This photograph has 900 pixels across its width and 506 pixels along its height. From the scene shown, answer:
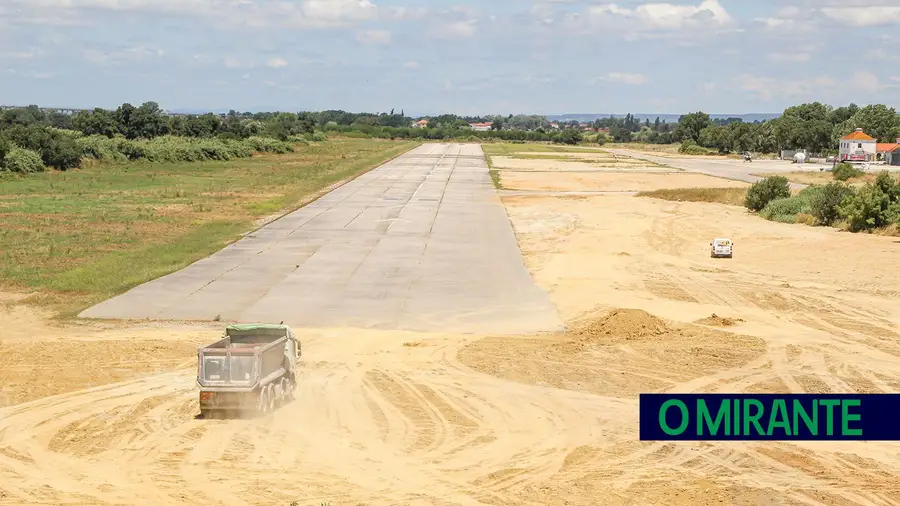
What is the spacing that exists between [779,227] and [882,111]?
140784 millimetres

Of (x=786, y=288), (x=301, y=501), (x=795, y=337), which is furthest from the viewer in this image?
(x=786, y=288)

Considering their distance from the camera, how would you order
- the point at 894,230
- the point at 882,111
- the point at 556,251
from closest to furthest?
the point at 556,251 → the point at 894,230 → the point at 882,111

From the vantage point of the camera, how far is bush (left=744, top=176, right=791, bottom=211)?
74.1m

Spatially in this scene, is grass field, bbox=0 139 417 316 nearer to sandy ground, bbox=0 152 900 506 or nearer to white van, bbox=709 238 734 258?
sandy ground, bbox=0 152 900 506

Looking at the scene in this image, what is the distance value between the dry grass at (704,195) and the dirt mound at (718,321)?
48.7 meters

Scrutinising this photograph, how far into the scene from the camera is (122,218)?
201 feet

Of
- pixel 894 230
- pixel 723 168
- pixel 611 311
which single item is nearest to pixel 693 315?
pixel 611 311

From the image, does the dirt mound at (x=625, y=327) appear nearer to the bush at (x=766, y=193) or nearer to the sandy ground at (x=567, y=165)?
the bush at (x=766, y=193)

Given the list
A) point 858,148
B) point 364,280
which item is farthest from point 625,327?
point 858,148

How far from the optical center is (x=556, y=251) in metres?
50.9

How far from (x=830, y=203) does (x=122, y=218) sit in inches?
1686

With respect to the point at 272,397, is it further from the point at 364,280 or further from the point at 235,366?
the point at 364,280

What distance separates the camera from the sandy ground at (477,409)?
18375 mm

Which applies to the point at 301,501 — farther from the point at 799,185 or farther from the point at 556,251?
the point at 799,185
